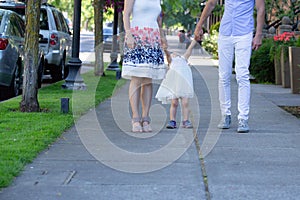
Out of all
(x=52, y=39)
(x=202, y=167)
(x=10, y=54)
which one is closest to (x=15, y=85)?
(x=10, y=54)

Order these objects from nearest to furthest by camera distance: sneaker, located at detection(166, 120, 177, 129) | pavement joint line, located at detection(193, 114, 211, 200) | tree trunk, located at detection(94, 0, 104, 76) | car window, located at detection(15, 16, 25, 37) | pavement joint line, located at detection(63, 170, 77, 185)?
pavement joint line, located at detection(193, 114, 211, 200) → pavement joint line, located at detection(63, 170, 77, 185) → sneaker, located at detection(166, 120, 177, 129) → car window, located at detection(15, 16, 25, 37) → tree trunk, located at detection(94, 0, 104, 76)

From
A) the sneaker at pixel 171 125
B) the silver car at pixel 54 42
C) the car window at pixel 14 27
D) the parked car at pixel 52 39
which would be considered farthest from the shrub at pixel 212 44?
the sneaker at pixel 171 125

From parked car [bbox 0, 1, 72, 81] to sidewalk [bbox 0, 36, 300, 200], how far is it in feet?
22.0

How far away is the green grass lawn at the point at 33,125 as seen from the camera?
6359 mm

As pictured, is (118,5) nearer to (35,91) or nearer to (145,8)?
(35,91)

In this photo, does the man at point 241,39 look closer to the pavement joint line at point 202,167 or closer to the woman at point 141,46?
the pavement joint line at point 202,167

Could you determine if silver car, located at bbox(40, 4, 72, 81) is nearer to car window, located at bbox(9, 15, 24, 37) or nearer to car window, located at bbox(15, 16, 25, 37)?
car window, located at bbox(15, 16, 25, 37)

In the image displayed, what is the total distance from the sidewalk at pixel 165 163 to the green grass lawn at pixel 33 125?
11 centimetres

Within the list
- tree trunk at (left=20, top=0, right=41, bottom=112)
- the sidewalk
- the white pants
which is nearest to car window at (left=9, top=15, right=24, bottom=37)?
tree trunk at (left=20, top=0, right=41, bottom=112)

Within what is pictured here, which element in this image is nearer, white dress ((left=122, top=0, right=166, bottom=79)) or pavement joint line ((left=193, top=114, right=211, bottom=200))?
pavement joint line ((left=193, top=114, right=211, bottom=200))

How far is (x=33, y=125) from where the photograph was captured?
28.5 feet

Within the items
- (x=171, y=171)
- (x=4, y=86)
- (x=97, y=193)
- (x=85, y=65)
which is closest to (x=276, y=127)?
(x=171, y=171)

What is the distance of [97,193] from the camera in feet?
17.6

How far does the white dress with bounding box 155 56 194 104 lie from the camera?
8.95 metres
